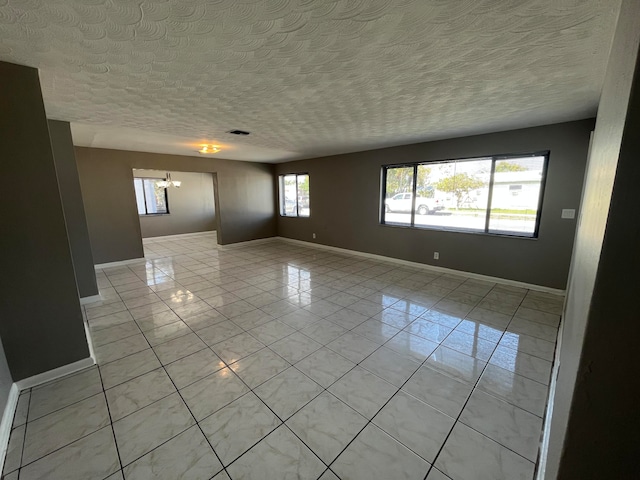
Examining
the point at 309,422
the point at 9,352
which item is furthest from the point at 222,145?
the point at 309,422

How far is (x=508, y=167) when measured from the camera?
378cm

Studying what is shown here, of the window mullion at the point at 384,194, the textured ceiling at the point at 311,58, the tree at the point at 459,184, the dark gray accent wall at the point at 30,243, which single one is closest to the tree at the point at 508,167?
the tree at the point at 459,184

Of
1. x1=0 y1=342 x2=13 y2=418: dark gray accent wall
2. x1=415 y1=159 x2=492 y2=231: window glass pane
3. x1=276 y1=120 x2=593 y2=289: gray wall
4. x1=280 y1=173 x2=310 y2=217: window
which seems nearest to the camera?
x1=0 y1=342 x2=13 y2=418: dark gray accent wall

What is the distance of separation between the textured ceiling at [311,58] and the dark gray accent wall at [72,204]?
42 centimetres

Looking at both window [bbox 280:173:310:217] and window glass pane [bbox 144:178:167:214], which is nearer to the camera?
window [bbox 280:173:310:217]

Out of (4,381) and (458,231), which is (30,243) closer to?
(4,381)

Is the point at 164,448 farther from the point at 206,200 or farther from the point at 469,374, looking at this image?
the point at 206,200

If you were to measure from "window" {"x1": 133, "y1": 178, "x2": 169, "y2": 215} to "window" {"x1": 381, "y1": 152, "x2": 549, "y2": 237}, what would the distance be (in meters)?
6.98

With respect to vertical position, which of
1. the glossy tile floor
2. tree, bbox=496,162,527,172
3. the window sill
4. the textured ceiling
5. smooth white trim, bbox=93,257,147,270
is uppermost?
the textured ceiling

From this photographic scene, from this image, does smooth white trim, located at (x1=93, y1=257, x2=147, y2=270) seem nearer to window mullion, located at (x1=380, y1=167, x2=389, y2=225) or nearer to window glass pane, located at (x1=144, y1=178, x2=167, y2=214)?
window glass pane, located at (x1=144, y1=178, x2=167, y2=214)

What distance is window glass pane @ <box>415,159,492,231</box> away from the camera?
407 cm

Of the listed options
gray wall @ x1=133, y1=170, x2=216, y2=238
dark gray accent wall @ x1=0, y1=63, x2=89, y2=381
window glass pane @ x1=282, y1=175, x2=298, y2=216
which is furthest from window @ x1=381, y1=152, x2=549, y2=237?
gray wall @ x1=133, y1=170, x2=216, y2=238

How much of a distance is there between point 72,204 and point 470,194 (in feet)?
19.3

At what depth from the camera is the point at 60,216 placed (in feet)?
6.68
